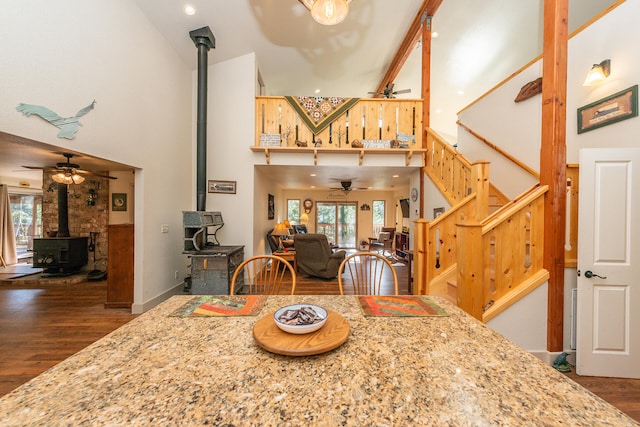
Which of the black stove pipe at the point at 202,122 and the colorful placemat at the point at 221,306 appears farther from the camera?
the black stove pipe at the point at 202,122

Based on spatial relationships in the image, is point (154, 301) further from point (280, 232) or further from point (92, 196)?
point (92, 196)

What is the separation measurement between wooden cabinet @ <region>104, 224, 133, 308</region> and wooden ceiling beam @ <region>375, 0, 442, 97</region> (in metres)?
5.77

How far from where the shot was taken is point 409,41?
4.79m

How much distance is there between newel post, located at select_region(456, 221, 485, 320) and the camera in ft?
6.99

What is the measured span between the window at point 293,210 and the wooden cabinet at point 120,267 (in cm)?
663

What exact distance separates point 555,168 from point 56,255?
763cm

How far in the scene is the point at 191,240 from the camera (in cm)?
353

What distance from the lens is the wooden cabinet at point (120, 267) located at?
3467 mm

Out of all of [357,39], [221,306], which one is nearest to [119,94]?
[221,306]

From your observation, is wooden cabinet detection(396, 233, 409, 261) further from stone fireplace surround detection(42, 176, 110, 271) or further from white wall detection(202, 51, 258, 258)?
stone fireplace surround detection(42, 176, 110, 271)

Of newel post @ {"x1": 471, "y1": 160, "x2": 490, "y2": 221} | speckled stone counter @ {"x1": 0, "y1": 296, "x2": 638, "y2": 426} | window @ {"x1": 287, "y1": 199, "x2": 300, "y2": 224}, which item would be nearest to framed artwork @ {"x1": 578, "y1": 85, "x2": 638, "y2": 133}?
newel post @ {"x1": 471, "y1": 160, "x2": 490, "y2": 221}

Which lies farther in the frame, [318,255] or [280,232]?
[280,232]

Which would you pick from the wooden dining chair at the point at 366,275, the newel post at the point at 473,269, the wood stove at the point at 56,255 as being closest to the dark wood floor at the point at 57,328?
the wood stove at the point at 56,255

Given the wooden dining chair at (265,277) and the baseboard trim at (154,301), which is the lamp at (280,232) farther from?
the baseboard trim at (154,301)
